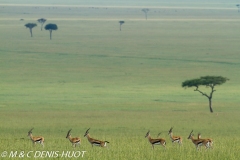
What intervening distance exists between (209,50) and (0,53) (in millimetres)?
24056

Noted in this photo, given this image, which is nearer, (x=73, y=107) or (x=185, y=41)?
(x=73, y=107)

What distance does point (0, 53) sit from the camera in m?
76.4

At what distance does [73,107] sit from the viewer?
4078 centimetres

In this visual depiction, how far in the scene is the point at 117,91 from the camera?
50375 millimetres

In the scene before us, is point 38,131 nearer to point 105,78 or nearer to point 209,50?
point 105,78

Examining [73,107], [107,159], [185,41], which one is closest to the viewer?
[107,159]

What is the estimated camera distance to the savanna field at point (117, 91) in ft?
Result: 57.1

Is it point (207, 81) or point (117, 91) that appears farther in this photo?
point (117, 91)

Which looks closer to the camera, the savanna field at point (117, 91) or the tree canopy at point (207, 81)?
the savanna field at point (117, 91)

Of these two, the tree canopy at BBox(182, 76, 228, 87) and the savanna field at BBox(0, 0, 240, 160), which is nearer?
the savanna field at BBox(0, 0, 240, 160)

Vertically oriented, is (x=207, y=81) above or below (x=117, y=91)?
above

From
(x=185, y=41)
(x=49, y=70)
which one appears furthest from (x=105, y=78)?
(x=185, y=41)

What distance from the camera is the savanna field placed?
1741 centimetres

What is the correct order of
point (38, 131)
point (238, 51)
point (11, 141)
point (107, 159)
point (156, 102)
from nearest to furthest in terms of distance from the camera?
point (107, 159)
point (11, 141)
point (38, 131)
point (156, 102)
point (238, 51)
